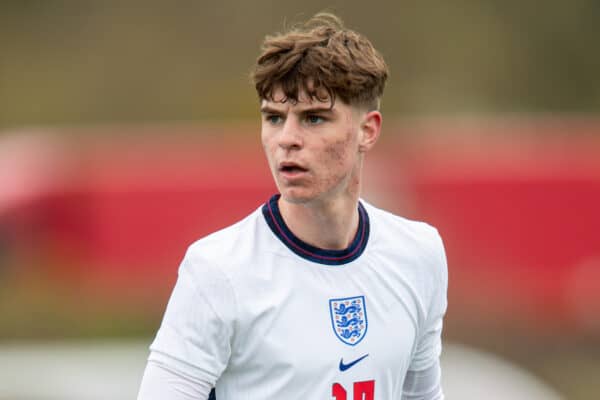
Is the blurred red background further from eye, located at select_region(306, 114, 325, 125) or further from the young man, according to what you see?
eye, located at select_region(306, 114, 325, 125)

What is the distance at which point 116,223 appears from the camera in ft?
43.6

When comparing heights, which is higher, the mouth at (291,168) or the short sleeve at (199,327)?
the mouth at (291,168)

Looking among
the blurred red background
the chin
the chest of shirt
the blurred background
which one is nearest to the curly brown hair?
the chin

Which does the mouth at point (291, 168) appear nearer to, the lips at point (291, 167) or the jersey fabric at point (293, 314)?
the lips at point (291, 167)

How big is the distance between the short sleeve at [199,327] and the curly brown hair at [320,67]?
2.00 feet

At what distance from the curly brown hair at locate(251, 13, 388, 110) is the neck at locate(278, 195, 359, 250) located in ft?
1.17

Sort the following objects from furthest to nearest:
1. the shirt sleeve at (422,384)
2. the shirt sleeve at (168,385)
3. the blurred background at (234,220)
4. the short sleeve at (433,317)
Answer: the blurred background at (234,220) → the shirt sleeve at (422,384) → the short sleeve at (433,317) → the shirt sleeve at (168,385)

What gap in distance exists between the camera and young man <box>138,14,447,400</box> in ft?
12.1

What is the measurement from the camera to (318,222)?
13.1ft

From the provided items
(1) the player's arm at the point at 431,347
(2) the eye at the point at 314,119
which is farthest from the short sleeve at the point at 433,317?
(2) the eye at the point at 314,119

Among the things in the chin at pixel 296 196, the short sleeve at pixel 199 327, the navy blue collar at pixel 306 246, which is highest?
the chin at pixel 296 196

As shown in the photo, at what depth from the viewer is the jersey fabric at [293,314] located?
3.70 meters

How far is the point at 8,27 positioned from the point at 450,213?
20.3m

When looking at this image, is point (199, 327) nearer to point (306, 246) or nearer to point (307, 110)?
point (306, 246)
